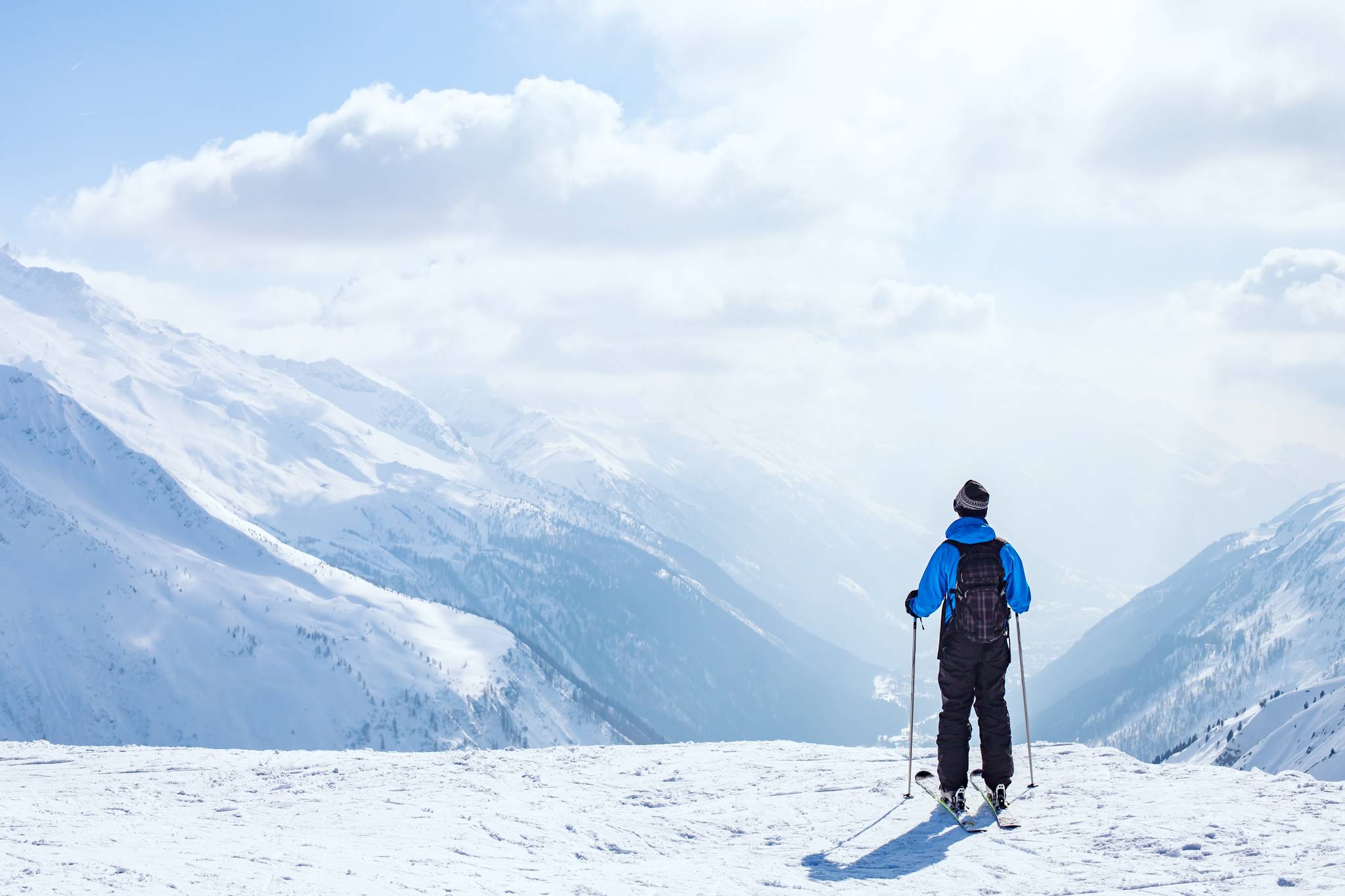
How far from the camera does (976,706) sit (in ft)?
46.6

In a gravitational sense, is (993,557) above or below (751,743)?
above

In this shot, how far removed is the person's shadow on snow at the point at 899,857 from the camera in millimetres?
11781

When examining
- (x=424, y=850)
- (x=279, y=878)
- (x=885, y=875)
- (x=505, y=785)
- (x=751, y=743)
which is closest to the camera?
(x=279, y=878)

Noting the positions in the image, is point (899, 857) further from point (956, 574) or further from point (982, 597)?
point (956, 574)

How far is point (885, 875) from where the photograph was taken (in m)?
11.6

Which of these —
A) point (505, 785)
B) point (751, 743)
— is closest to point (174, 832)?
point (505, 785)

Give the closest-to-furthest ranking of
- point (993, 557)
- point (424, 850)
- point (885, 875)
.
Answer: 1. point (885, 875)
2. point (424, 850)
3. point (993, 557)

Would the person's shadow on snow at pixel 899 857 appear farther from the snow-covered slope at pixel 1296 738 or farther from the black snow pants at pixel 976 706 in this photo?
the snow-covered slope at pixel 1296 738

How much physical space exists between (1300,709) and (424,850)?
22100 cm

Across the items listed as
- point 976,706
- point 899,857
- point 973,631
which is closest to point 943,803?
point 976,706

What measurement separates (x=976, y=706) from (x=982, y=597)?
1.81m

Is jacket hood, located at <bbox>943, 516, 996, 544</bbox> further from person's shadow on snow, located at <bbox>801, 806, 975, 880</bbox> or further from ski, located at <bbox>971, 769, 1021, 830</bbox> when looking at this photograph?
person's shadow on snow, located at <bbox>801, 806, 975, 880</bbox>

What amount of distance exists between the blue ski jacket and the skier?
11 millimetres

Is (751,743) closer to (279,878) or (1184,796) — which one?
(1184,796)
